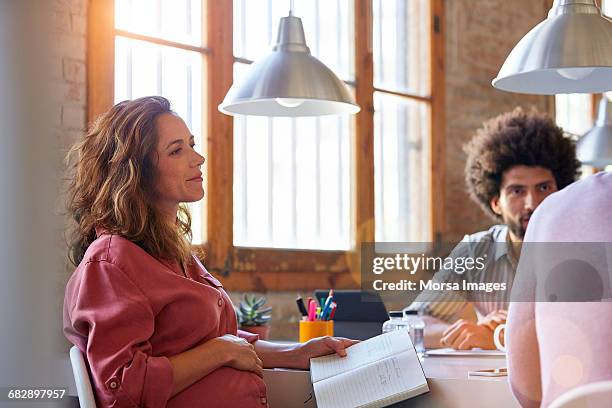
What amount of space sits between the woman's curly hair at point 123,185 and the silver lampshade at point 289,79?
50 centimetres

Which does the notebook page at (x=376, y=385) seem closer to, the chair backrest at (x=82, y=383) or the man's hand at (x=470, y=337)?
the chair backrest at (x=82, y=383)

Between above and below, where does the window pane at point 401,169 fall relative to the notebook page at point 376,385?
above

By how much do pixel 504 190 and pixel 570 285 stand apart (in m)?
2.66

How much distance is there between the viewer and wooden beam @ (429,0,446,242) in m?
5.91

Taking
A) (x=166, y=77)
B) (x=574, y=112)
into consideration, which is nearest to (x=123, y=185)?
(x=166, y=77)

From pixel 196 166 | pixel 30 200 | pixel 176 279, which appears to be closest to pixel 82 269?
pixel 176 279

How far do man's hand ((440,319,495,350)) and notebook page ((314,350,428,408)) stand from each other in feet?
2.41

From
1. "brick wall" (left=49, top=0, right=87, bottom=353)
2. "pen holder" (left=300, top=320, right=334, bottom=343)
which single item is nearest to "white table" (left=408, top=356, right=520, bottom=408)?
"pen holder" (left=300, top=320, right=334, bottom=343)

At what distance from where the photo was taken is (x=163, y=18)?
436 centimetres

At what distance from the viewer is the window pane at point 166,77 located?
4.12 m

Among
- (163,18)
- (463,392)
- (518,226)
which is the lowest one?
(463,392)

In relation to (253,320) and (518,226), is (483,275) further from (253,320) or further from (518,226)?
(253,320)

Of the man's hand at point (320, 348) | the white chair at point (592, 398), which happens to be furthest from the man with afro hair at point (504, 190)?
the white chair at point (592, 398)

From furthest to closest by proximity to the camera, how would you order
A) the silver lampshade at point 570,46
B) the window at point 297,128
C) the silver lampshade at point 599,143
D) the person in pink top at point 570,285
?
the silver lampshade at point 599,143, the window at point 297,128, the silver lampshade at point 570,46, the person in pink top at point 570,285
